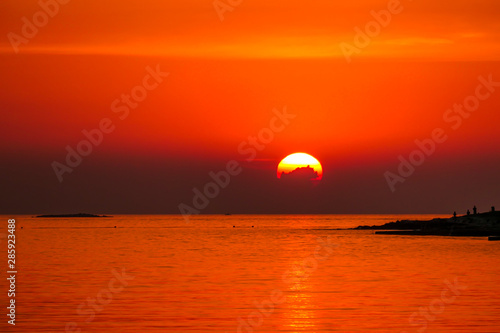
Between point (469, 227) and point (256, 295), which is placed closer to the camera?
point (256, 295)

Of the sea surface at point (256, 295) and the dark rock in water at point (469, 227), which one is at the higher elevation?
the dark rock in water at point (469, 227)

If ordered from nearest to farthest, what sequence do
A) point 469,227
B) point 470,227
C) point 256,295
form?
point 256,295 < point 470,227 < point 469,227

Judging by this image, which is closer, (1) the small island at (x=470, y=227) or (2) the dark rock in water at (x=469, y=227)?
(1) the small island at (x=470, y=227)

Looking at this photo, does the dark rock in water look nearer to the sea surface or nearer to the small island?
the small island

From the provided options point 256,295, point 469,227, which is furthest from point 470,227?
point 256,295

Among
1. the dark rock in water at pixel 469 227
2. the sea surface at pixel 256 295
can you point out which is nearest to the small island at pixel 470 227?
the dark rock in water at pixel 469 227

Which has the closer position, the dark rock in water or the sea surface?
the sea surface

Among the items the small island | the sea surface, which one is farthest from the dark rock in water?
the sea surface

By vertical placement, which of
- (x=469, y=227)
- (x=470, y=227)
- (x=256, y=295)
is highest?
(x=469, y=227)

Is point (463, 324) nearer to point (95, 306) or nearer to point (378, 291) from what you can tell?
point (378, 291)

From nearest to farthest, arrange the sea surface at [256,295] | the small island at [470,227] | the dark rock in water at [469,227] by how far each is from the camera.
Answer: the sea surface at [256,295] → the small island at [470,227] → the dark rock in water at [469,227]

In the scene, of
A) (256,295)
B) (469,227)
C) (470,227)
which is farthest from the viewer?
(469,227)

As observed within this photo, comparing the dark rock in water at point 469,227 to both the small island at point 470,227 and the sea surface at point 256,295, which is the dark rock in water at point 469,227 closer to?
the small island at point 470,227

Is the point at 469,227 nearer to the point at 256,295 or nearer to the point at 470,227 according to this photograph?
the point at 470,227
